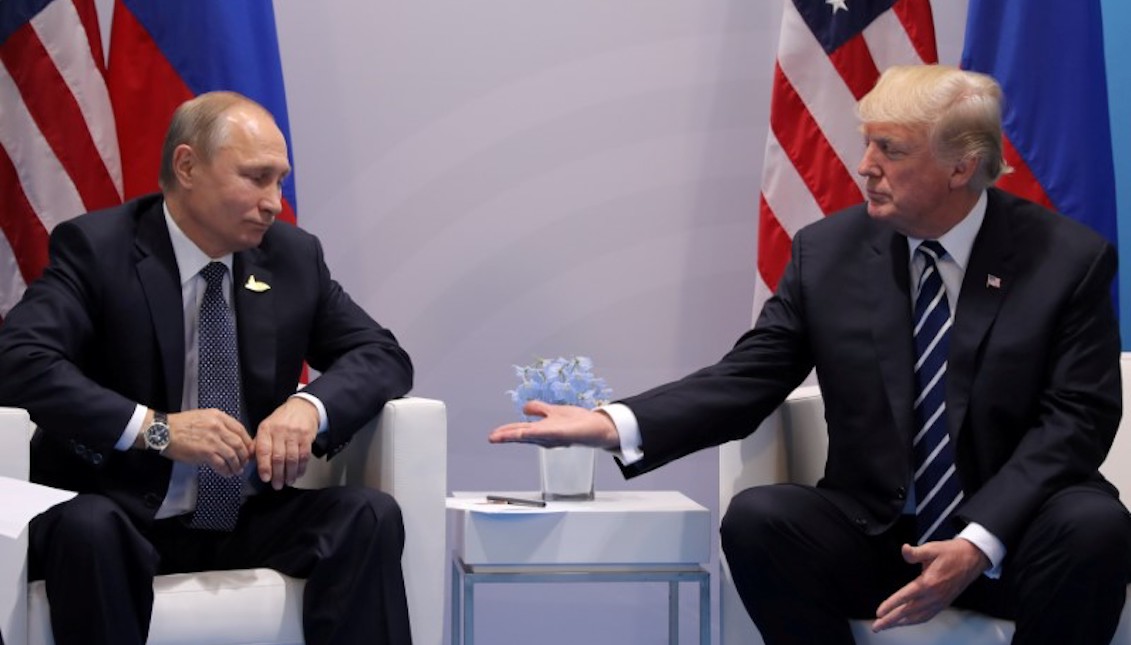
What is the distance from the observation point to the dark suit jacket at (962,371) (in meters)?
2.79

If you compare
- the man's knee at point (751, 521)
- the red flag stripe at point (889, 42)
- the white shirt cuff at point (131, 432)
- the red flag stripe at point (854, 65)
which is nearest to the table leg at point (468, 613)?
the man's knee at point (751, 521)

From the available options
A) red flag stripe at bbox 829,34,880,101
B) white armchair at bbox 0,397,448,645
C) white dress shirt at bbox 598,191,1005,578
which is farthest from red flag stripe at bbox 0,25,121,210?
red flag stripe at bbox 829,34,880,101

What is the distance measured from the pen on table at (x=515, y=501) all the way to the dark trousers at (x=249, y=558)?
1.53 ft

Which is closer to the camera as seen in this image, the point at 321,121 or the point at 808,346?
the point at 808,346

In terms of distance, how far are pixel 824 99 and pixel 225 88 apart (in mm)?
1508

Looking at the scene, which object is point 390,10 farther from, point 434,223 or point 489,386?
point 489,386

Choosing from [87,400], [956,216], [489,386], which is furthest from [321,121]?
[956,216]

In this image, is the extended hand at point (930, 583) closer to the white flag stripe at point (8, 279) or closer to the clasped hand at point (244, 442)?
the clasped hand at point (244, 442)

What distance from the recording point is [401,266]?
4.25m

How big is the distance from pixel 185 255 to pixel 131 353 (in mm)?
235

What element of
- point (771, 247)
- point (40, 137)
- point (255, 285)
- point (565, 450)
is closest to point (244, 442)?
point (255, 285)

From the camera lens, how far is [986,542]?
8.55 ft

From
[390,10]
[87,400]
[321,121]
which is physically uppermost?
[390,10]

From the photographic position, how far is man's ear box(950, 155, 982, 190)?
2947 millimetres
